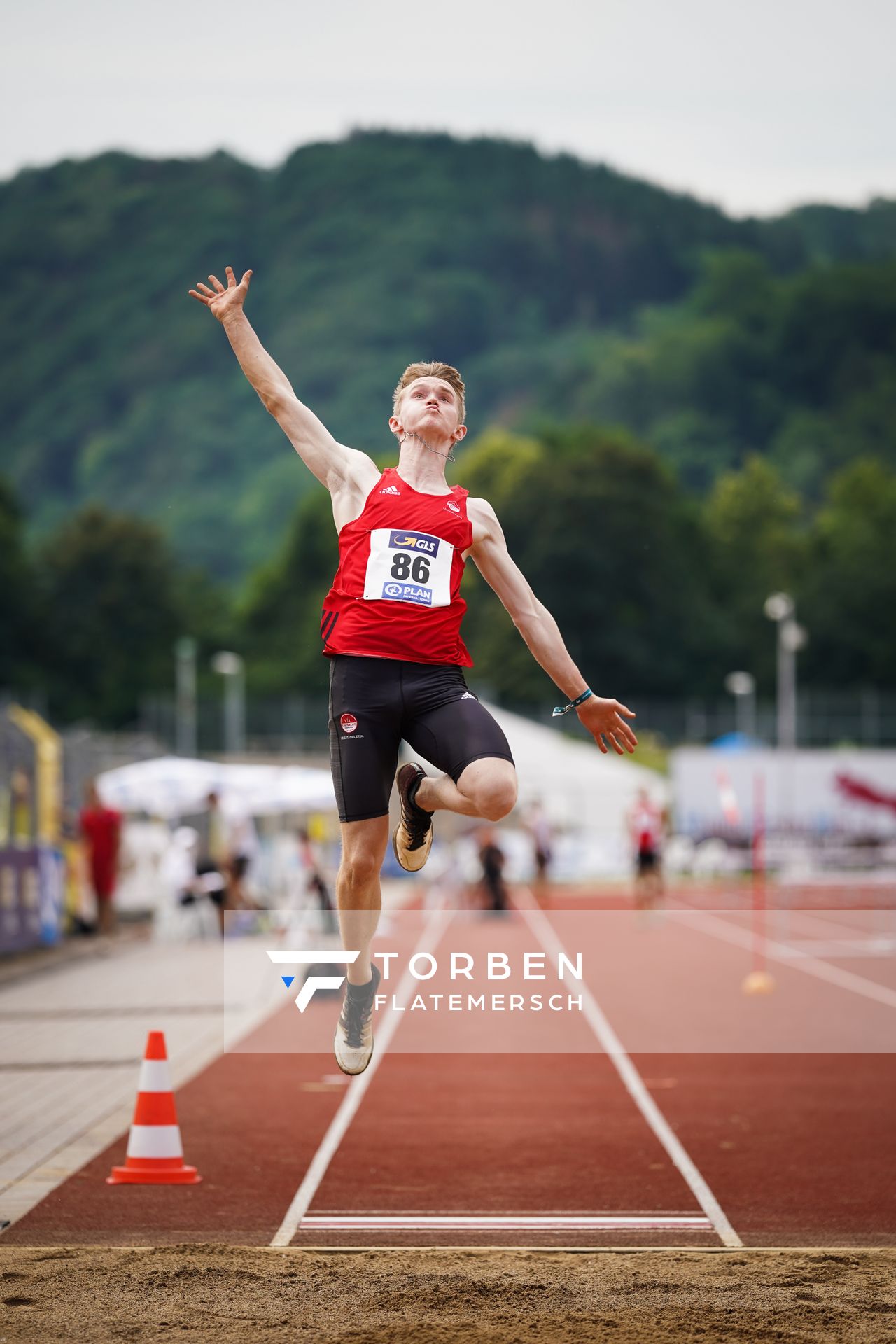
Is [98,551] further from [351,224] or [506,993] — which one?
[351,224]

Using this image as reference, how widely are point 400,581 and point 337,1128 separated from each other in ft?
18.1

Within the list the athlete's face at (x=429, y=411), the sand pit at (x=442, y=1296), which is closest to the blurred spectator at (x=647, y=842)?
the sand pit at (x=442, y=1296)

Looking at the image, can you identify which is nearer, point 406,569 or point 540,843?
point 406,569

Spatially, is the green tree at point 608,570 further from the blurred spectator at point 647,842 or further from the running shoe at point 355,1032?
the running shoe at point 355,1032

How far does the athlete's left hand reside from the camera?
659 centimetres

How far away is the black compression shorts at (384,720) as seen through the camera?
6379mm

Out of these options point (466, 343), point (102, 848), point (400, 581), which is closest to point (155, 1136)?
point (400, 581)

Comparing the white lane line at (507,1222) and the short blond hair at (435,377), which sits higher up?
the short blond hair at (435,377)

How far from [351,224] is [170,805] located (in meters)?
178

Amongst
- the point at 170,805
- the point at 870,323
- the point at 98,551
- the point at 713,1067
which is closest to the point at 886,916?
the point at 170,805

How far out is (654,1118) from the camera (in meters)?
11.5

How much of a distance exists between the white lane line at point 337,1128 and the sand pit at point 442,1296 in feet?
2.98

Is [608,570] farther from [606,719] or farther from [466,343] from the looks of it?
[466,343]

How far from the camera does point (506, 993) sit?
7.51m
